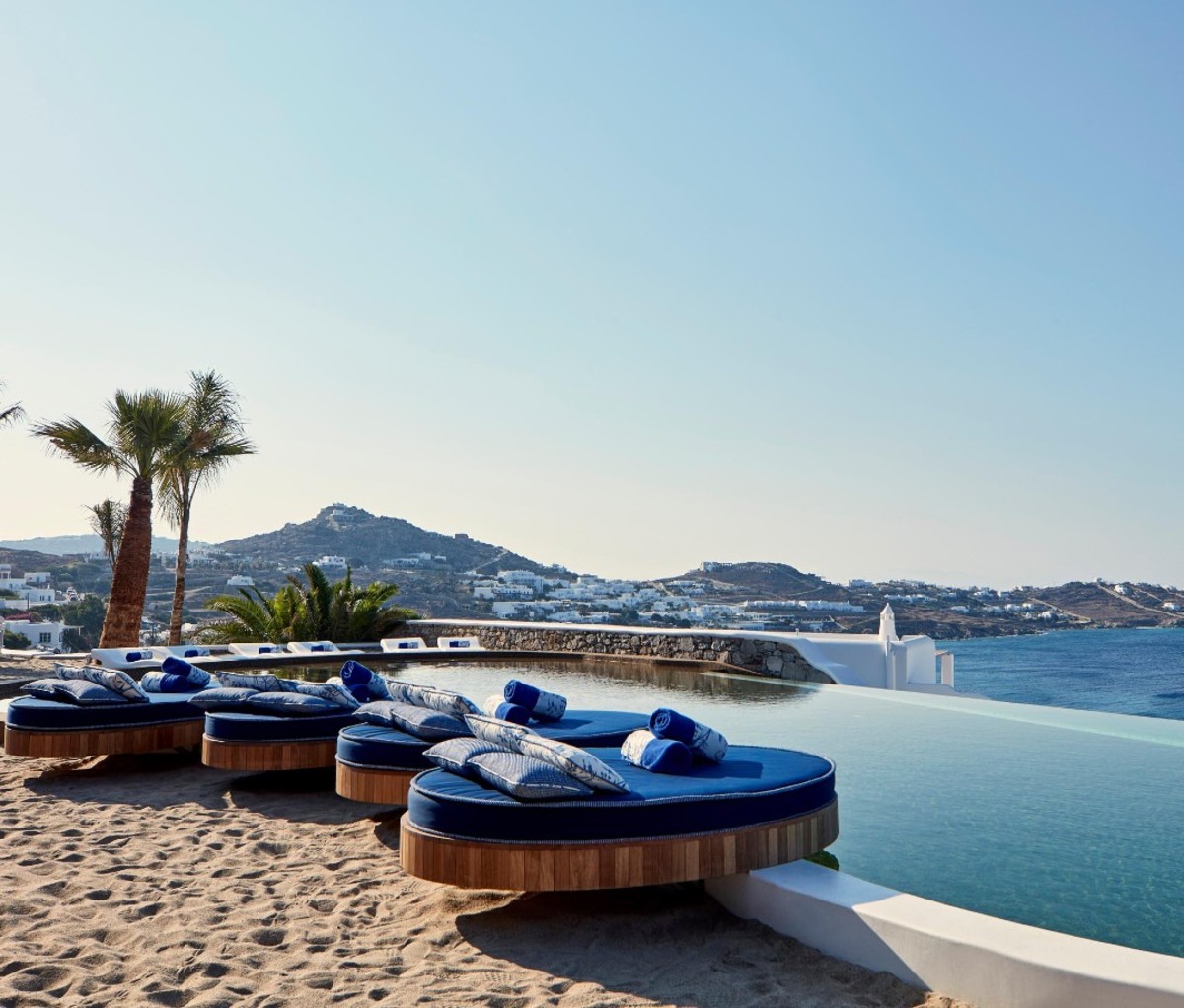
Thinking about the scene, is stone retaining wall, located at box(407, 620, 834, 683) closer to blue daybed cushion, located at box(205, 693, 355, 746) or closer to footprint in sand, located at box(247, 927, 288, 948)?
blue daybed cushion, located at box(205, 693, 355, 746)

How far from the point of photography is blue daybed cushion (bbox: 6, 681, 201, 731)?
21.8 feet

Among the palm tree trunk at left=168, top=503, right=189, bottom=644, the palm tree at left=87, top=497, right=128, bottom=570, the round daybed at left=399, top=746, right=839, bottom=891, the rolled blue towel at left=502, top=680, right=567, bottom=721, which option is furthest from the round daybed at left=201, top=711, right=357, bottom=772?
the palm tree at left=87, top=497, right=128, bottom=570

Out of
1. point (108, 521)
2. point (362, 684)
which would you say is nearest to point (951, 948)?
point (362, 684)

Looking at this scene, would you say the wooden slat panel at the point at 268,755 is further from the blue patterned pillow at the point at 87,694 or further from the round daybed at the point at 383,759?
the blue patterned pillow at the point at 87,694

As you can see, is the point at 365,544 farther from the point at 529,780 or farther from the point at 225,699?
the point at 529,780

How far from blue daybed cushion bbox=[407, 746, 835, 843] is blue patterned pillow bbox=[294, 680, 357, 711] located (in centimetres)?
266

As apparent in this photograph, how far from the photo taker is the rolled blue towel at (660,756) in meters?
4.20

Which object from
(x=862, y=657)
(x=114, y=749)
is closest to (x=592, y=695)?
(x=862, y=657)

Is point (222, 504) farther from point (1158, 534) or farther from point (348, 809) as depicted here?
point (1158, 534)

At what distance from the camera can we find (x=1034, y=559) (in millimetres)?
38594

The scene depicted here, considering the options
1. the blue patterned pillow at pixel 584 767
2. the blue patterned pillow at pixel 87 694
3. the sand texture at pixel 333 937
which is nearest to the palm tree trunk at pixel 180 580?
the blue patterned pillow at pixel 87 694

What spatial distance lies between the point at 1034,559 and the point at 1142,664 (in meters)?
14.5

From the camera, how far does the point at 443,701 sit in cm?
545

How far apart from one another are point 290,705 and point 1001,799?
4549 mm
